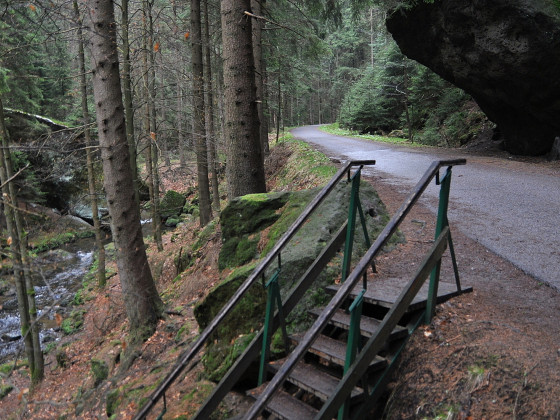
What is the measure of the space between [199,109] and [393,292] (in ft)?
31.1

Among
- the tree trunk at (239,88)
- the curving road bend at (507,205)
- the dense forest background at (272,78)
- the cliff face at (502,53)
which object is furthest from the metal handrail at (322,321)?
the cliff face at (502,53)

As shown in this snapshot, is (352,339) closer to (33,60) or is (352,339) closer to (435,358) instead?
(435,358)

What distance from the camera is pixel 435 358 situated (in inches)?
121

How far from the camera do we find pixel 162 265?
37.9 ft

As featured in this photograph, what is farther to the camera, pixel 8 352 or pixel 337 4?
pixel 337 4

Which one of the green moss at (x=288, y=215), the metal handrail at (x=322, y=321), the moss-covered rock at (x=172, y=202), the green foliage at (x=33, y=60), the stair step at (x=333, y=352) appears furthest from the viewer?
the moss-covered rock at (x=172, y=202)

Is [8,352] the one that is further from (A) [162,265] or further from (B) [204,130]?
(B) [204,130]

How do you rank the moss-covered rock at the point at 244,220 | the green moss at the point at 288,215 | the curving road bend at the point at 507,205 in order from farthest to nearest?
1. the moss-covered rock at the point at 244,220
2. the green moss at the point at 288,215
3. the curving road bend at the point at 507,205

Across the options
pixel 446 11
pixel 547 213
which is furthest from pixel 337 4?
pixel 547 213

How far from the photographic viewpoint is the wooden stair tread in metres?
3.46

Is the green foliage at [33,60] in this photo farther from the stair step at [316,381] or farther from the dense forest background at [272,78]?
the stair step at [316,381]

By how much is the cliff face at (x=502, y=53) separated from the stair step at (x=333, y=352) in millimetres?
11789

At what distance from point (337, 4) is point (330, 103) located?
59109 millimetres

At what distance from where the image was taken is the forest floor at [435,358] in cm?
268
